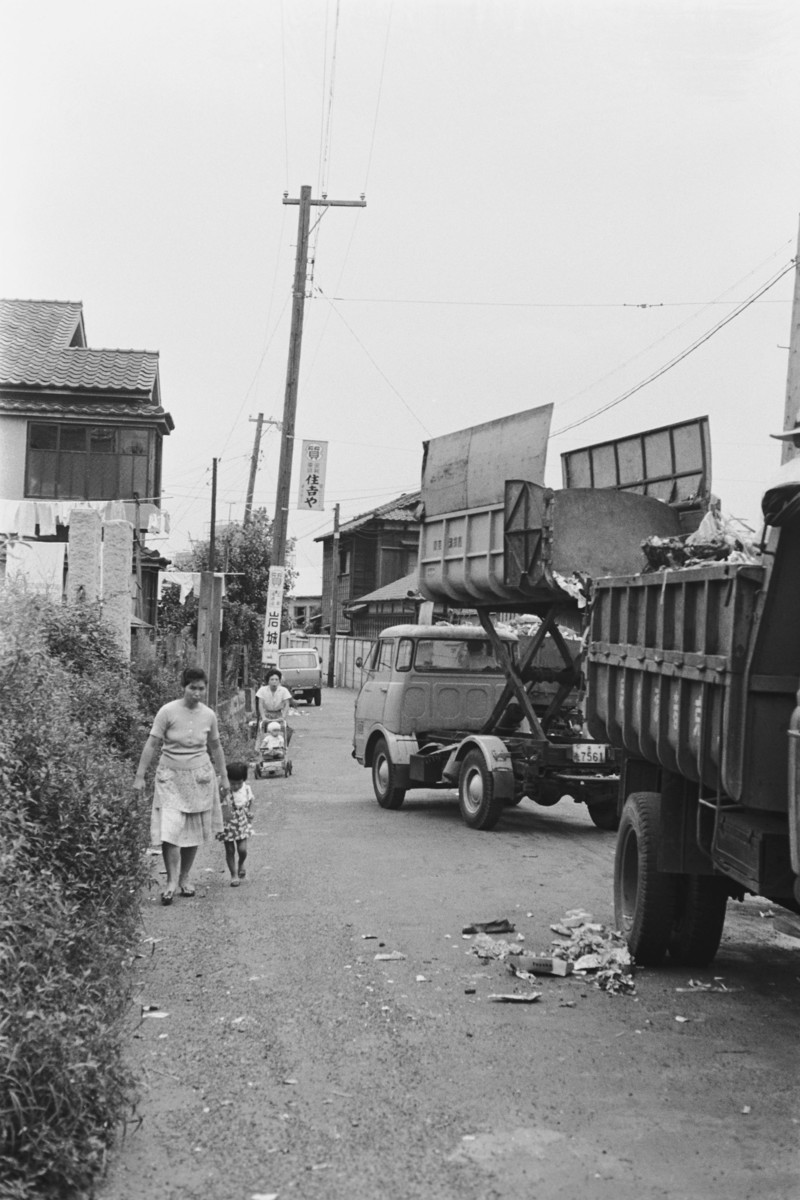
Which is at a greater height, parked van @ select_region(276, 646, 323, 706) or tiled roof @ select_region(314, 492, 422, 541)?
tiled roof @ select_region(314, 492, 422, 541)

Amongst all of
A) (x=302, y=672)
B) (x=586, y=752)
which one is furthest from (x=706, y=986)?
(x=302, y=672)

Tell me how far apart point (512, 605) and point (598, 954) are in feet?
24.0

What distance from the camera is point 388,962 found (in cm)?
766

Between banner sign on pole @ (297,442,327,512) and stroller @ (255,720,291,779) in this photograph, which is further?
banner sign on pole @ (297,442,327,512)

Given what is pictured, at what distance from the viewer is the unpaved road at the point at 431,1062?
450 centimetres

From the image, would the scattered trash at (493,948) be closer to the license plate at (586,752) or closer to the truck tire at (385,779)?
the license plate at (586,752)

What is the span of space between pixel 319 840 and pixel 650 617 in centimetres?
639

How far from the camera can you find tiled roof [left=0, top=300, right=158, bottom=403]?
30609 mm

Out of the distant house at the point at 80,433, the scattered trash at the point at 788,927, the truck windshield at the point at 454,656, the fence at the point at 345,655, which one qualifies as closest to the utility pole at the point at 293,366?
the distant house at the point at 80,433

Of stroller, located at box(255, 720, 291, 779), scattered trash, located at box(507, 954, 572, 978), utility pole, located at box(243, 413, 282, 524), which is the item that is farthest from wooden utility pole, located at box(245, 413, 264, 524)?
scattered trash, located at box(507, 954, 572, 978)

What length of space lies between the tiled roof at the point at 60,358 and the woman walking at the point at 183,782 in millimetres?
21135

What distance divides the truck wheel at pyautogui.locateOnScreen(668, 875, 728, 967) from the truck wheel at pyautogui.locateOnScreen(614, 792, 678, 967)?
2.6 inches

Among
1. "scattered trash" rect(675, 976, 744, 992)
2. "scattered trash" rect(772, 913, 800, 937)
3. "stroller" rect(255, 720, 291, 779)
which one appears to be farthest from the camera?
"stroller" rect(255, 720, 291, 779)

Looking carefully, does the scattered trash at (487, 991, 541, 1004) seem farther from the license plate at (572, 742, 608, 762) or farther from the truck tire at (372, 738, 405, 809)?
the truck tire at (372, 738, 405, 809)
